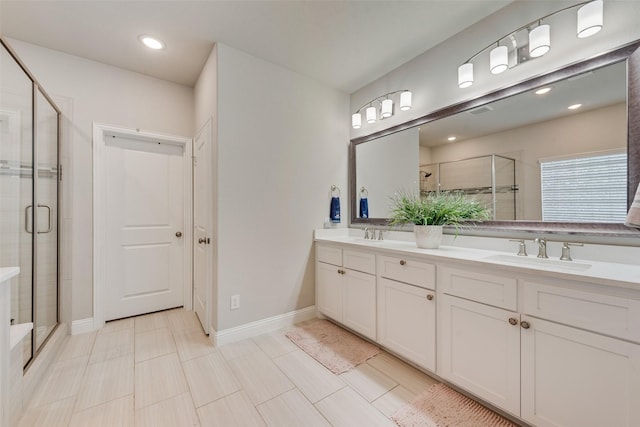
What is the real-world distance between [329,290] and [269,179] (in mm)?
1198

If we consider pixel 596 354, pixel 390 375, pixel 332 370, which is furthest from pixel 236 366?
pixel 596 354

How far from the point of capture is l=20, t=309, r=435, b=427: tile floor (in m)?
1.39

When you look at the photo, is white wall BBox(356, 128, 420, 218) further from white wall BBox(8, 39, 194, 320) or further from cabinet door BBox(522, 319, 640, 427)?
white wall BBox(8, 39, 194, 320)

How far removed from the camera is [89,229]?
2396 mm

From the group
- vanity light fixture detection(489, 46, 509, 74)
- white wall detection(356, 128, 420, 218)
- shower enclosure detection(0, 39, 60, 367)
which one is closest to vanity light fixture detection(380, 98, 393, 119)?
white wall detection(356, 128, 420, 218)

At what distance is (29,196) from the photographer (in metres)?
1.89

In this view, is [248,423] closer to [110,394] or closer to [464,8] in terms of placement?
[110,394]

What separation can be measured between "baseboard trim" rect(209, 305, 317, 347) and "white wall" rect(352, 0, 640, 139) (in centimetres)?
206

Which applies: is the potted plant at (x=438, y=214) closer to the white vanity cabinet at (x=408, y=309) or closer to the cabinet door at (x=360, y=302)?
the white vanity cabinet at (x=408, y=309)

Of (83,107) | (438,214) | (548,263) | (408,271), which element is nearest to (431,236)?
(438,214)

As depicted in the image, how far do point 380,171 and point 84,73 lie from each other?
9.69 ft

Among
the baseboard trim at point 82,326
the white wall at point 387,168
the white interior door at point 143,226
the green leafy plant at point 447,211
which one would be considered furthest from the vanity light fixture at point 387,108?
the baseboard trim at point 82,326

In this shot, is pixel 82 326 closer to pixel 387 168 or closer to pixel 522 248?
pixel 387 168

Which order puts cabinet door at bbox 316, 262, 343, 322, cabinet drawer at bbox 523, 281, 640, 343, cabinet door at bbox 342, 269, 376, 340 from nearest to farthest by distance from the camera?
cabinet drawer at bbox 523, 281, 640, 343 < cabinet door at bbox 342, 269, 376, 340 < cabinet door at bbox 316, 262, 343, 322
